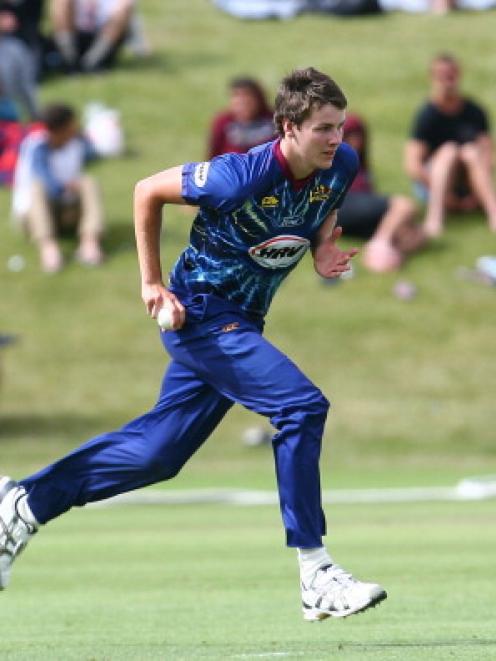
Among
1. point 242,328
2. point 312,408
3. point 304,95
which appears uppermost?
point 304,95

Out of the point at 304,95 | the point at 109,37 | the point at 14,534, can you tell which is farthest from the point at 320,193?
the point at 109,37

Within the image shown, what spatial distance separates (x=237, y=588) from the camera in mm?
8570

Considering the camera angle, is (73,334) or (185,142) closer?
(73,334)

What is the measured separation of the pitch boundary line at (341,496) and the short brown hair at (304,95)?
23.9ft

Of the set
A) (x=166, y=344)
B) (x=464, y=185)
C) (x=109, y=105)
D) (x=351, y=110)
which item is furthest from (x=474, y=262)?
(x=166, y=344)

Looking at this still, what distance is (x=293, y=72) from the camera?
6.78 meters

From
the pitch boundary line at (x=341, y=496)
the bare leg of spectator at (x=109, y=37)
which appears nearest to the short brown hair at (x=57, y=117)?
the pitch boundary line at (x=341, y=496)

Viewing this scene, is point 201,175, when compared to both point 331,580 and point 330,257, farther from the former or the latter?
point 331,580

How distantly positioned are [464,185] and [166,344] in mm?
14229

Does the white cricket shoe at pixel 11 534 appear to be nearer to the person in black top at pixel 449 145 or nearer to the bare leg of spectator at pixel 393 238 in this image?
the bare leg of spectator at pixel 393 238

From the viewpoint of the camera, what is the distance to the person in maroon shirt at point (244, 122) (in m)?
19.2

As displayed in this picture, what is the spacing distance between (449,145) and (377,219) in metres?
1.28

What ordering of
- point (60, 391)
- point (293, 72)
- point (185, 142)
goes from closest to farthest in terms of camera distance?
point (293, 72)
point (60, 391)
point (185, 142)

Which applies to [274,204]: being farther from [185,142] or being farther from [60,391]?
[185,142]
